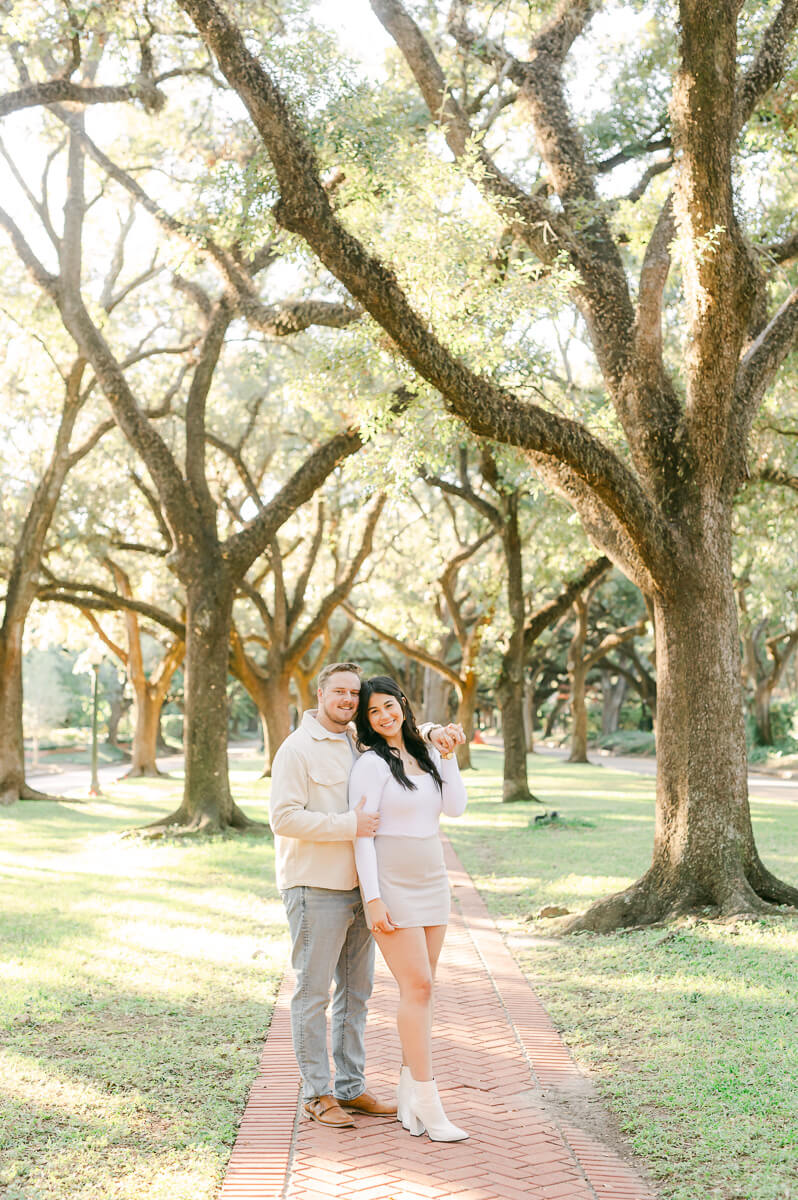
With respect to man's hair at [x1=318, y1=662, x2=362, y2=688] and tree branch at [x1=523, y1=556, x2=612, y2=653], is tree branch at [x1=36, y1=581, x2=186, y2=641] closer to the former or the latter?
tree branch at [x1=523, y1=556, x2=612, y2=653]

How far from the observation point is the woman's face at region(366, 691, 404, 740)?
448cm

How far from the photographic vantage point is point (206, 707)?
48.7 ft

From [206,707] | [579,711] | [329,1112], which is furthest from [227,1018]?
[579,711]

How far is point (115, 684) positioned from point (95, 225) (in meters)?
33.8

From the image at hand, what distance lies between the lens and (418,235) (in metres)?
9.74

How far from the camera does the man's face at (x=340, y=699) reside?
14.9 ft

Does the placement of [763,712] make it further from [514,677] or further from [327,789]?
[327,789]

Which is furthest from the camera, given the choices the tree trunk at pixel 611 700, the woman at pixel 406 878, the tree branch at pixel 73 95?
the tree trunk at pixel 611 700

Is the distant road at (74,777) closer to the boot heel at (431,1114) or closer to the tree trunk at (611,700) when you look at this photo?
the tree trunk at (611,700)

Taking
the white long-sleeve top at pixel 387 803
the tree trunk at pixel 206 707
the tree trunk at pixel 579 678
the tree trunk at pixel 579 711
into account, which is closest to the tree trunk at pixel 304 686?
the tree trunk at pixel 579 678

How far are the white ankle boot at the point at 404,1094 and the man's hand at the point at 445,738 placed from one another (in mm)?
1255

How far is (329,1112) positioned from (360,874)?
0.96 metres

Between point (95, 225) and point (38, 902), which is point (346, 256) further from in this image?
point (95, 225)

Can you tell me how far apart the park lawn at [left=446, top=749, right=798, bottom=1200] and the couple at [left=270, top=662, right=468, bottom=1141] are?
0.97 m
